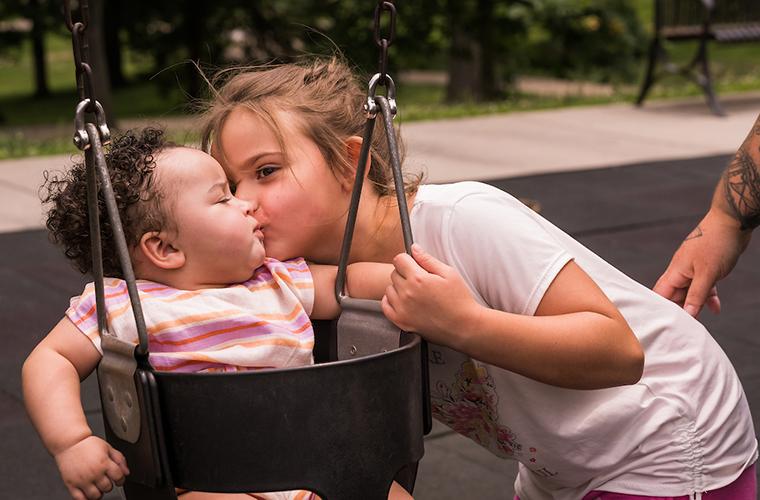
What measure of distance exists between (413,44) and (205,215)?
34.8ft

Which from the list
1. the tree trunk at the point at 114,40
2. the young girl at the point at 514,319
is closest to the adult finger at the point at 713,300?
the young girl at the point at 514,319

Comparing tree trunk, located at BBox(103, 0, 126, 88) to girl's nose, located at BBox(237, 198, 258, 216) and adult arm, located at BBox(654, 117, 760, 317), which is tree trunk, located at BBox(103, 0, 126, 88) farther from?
girl's nose, located at BBox(237, 198, 258, 216)

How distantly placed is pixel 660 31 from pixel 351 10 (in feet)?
12.5

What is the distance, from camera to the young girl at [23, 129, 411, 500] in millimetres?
1851

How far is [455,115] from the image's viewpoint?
8922 millimetres

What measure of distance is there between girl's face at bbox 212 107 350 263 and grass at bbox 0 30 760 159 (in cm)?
558

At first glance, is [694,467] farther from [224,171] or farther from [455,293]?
[224,171]

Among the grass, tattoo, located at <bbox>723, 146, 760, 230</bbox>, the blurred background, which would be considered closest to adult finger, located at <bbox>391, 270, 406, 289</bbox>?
tattoo, located at <bbox>723, 146, 760, 230</bbox>

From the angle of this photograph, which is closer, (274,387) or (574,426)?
(274,387)

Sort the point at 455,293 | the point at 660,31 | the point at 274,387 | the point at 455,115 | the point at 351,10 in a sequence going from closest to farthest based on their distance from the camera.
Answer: the point at 274,387, the point at 455,293, the point at 455,115, the point at 660,31, the point at 351,10

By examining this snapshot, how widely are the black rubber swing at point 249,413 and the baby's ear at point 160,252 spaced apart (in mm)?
230

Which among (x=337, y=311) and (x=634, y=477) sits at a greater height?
(x=337, y=311)

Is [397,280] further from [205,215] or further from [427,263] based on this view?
[205,215]

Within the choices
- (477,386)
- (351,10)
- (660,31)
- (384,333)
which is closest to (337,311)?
(384,333)
